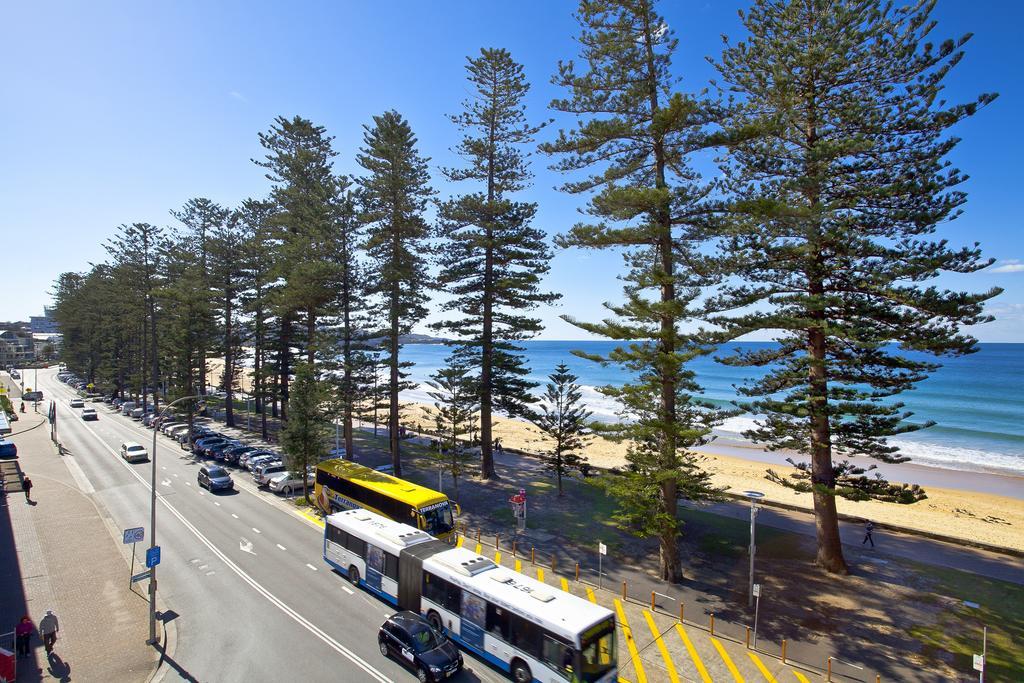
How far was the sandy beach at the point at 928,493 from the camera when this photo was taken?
1086 inches

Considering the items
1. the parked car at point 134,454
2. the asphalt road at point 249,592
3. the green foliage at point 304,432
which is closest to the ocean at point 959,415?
the asphalt road at point 249,592

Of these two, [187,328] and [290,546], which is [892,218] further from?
[187,328]

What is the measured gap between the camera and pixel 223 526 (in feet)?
80.4

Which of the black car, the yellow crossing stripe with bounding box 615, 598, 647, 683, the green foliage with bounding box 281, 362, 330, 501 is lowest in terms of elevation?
the yellow crossing stripe with bounding box 615, 598, 647, 683

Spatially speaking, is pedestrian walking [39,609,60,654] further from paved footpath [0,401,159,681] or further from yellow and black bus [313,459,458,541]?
yellow and black bus [313,459,458,541]

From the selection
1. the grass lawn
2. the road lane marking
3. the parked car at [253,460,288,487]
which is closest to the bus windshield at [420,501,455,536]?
the road lane marking

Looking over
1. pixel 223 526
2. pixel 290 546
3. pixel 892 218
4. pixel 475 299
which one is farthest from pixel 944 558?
pixel 223 526

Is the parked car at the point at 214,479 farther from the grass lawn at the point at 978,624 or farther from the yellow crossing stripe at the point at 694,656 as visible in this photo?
the grass lawn at the point at 978,624

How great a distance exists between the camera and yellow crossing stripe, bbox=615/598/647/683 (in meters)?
13.5

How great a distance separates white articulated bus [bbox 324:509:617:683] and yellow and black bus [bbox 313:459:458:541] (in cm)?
176

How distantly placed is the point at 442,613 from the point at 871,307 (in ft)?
61.8

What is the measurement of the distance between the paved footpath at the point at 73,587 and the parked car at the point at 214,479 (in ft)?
17.7

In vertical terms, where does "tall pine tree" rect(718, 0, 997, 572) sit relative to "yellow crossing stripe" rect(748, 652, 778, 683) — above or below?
above

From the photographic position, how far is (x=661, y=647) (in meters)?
14.9
